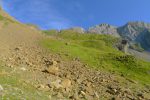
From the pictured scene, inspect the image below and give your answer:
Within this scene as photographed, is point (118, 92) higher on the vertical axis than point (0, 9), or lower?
lower

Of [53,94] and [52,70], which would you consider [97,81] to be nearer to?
[52,70]

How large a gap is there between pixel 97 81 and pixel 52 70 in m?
7.42

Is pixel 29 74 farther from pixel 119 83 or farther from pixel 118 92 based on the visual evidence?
pixel 119 83

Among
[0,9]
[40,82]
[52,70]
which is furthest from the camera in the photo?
[0,9]

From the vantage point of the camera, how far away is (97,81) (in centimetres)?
4675

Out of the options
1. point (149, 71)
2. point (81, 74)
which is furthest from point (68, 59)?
point (149, 71)

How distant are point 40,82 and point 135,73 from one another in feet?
121

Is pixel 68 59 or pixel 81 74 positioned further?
pixel 68 59

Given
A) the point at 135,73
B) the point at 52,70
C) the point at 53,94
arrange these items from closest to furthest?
the point at 53,94
the point at 52,70
the point at 135,73

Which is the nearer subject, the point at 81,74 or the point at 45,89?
the point at 45,89

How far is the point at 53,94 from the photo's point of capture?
1209 inches

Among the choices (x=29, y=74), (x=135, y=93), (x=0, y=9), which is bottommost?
(x=135, y=93)

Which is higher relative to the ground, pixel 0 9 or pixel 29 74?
pixel 0 9

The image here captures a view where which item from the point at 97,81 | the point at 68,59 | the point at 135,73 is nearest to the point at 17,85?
the point at 97,81
